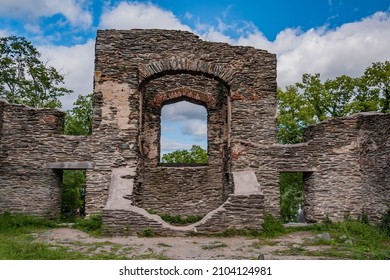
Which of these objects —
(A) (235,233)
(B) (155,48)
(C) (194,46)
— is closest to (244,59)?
(C) (194,46)

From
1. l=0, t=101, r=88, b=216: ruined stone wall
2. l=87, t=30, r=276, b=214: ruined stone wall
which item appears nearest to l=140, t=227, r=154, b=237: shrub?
l=87, t=30, r=276, b=214: ruined stone wall

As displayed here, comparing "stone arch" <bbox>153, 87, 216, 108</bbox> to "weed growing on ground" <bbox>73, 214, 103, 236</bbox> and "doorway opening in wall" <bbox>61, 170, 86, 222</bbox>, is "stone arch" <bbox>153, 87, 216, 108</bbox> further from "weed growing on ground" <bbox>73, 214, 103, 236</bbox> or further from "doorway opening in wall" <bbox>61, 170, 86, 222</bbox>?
"doorway opening in wall" <bbox>61, 170, 86, 222</bbox>

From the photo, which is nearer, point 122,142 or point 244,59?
point 122,142

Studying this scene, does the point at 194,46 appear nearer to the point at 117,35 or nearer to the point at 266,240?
the point at 117,35

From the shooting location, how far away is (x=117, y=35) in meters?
10.3

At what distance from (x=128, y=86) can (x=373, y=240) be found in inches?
269

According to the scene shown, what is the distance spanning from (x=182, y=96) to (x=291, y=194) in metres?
9.35

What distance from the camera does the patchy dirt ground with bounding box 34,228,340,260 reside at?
6.03 m

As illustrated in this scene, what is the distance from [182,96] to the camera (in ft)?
40.9

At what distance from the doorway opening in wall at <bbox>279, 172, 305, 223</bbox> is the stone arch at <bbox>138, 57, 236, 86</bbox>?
9962 millimetres

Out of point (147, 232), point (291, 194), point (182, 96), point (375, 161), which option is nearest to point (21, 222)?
point (147, 232)

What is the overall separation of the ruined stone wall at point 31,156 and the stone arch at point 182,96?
2.97 meters

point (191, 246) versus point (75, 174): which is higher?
point (75, 174)

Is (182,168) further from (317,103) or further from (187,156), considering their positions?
(187,156)
